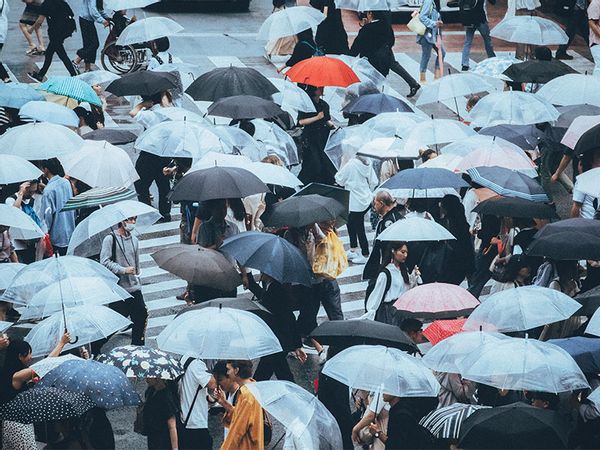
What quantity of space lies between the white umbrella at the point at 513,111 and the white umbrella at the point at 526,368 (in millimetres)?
6101

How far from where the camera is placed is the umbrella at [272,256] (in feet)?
34.8

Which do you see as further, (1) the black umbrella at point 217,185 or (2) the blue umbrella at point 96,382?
(1) the black umbrella at point 217,185

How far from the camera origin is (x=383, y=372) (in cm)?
855

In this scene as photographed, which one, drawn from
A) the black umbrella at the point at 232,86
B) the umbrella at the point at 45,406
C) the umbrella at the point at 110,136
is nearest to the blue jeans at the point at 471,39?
the black umbrella at the point at 232,86

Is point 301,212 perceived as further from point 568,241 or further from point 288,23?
point 288,23

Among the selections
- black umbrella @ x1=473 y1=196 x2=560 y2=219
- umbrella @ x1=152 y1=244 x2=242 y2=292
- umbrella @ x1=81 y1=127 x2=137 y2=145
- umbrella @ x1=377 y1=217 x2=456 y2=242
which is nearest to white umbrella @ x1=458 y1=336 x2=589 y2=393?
umbrella @ x1=377 y1=217 x2=456 y2=242

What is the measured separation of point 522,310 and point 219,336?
248 centimetres

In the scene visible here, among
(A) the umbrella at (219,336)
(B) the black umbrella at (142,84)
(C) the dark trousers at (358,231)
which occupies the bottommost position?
(C) the dark trousers at (358,231)

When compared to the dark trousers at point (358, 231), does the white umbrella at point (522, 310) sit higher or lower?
higher

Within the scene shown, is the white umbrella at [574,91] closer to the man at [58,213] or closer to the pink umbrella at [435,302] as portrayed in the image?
the pink umbrella at [435,302]

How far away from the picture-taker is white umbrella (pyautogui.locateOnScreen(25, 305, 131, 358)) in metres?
9.67

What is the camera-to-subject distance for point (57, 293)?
10.1m

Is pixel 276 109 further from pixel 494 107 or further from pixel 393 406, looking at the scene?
pixel 393 406

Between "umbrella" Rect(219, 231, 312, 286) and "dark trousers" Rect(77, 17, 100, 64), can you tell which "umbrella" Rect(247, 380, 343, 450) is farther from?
"dark trousers" Rect(77, 17, 100, 64)
